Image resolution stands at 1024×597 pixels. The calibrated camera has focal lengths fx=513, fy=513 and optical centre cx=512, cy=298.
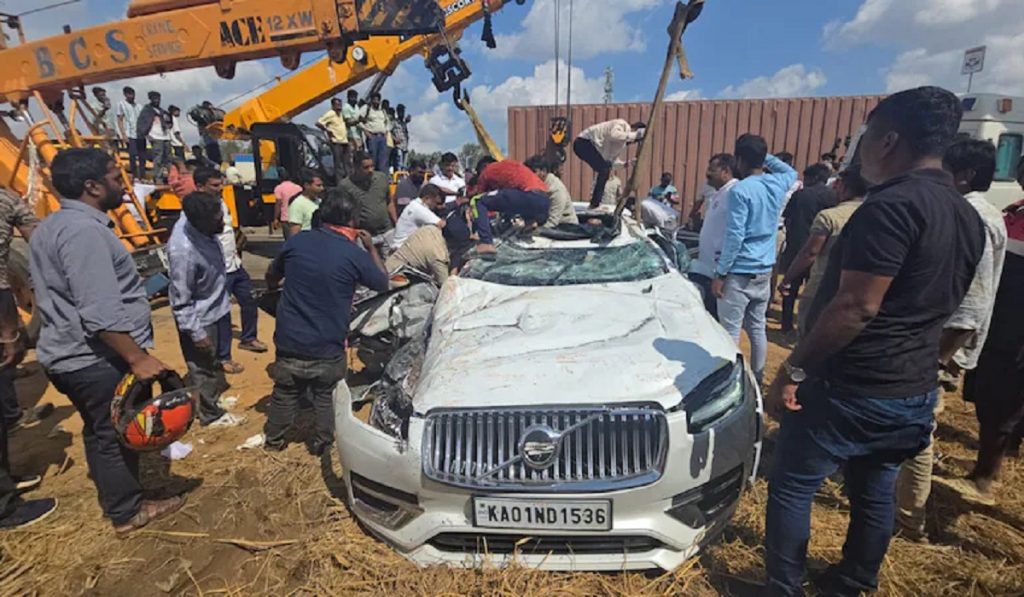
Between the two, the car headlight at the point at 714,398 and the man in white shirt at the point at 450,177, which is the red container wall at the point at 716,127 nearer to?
the man in white shirt at the point at 450,177

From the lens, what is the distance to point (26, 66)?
5.96 meters

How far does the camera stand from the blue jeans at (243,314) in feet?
14.9

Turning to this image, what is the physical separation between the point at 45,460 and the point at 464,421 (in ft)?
10.9

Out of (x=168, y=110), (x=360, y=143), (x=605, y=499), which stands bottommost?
(x=605, y=499)

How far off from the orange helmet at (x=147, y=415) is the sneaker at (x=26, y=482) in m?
1.37

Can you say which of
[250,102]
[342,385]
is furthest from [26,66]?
[342,385]

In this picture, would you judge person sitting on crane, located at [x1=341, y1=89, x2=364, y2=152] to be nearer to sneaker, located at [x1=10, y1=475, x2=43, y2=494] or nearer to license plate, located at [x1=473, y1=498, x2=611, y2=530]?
sneaker, located at [x1=10, y1=475, x2=43, y2=494]

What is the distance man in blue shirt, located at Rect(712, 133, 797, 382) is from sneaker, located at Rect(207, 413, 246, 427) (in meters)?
3.66

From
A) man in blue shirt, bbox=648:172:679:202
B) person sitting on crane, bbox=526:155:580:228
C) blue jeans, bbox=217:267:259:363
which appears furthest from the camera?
man in blue shirt, bbox=648:172:679:202

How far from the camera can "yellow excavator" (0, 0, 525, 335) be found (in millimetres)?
5574

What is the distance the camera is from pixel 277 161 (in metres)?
9.21

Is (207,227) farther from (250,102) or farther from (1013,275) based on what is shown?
(250,102)

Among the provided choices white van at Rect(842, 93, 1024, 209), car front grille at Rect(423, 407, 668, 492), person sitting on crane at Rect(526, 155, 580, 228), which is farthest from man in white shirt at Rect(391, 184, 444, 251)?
white van at Rect(842, 93, 1024, 209)

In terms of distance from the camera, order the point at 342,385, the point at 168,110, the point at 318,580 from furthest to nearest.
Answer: the point at 168,110 → the point at 342,385 → the point at 318,580
